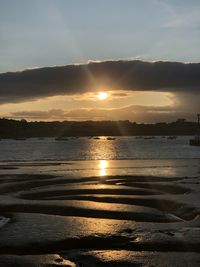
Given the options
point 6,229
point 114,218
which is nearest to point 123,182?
point 114,218

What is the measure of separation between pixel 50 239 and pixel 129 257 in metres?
2.78

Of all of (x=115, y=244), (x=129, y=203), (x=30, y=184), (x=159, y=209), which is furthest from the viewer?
(x=30, y=184)

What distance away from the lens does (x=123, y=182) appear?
3134 cm

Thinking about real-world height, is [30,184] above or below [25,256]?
above

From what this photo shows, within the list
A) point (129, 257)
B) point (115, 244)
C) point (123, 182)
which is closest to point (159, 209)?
point (115, 244)

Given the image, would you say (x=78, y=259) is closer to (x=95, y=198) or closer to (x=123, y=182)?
(x=95, y=198)

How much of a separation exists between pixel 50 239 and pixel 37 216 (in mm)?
4076

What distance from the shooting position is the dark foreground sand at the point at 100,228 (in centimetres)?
1176

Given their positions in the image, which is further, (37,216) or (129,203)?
(129,203)

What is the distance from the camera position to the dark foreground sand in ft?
38.6

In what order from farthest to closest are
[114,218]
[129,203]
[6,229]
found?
[129,203] → [114,218] → [6,229]

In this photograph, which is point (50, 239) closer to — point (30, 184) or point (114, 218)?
point (114, 218)

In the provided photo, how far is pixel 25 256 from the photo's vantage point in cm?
1199

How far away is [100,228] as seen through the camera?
15070mm
